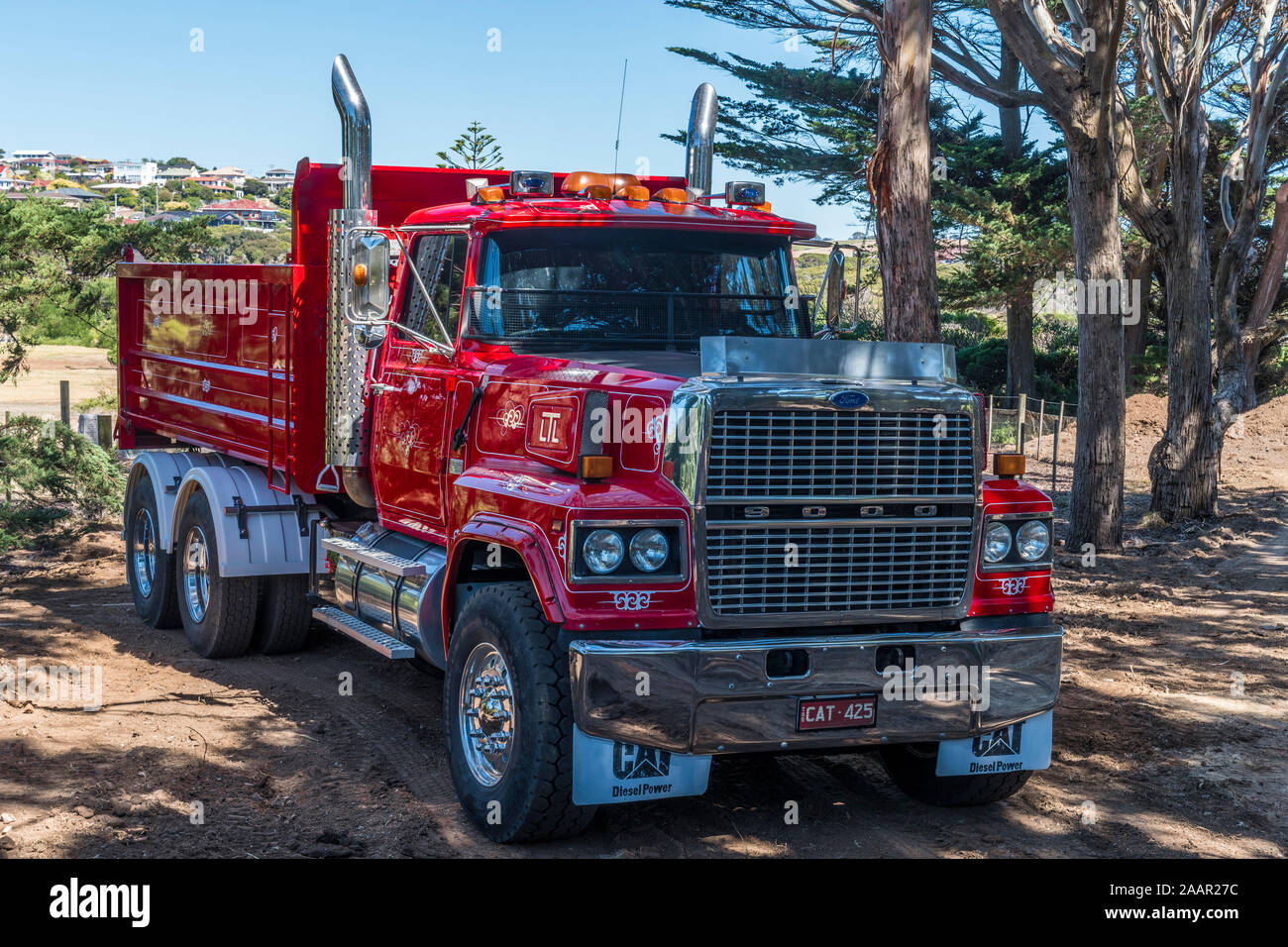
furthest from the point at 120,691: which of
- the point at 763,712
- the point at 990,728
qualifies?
the point at 990,728

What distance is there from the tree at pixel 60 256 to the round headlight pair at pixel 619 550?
50.9 ft

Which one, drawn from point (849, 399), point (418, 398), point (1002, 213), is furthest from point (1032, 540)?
point (1002, 213)

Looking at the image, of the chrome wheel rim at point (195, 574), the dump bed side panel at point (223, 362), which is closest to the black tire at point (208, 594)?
the chrome wheel rim at point (195, 574)

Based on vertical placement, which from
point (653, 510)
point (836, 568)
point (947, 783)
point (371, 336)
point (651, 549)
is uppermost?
point (371, 336)

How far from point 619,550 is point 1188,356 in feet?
40.9

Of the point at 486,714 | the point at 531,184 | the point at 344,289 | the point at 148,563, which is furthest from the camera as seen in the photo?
the point at 148,563

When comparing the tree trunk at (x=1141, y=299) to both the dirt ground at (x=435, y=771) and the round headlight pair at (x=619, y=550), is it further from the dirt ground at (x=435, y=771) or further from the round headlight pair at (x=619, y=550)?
the round headlight pair at (x=619, y=550)

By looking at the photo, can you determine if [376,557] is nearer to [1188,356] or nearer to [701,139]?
[701,139]

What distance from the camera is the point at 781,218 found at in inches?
292

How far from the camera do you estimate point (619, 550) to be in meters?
5.30

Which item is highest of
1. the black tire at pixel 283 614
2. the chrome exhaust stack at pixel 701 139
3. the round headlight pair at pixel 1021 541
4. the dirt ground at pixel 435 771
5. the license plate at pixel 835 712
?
the chrome exhaust stack at pixel 701 139

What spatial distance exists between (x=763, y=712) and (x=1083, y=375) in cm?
992

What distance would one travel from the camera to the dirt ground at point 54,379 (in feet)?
87.6

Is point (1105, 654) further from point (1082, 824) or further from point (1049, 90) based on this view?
point (1049, 90)
